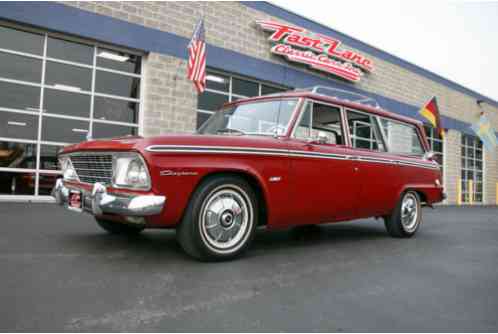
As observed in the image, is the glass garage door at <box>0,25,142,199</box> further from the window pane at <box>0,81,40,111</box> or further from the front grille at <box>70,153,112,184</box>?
the front grille at <box>70,153,112,184</box>

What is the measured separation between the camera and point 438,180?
5883 mm

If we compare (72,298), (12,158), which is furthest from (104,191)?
(12,158)

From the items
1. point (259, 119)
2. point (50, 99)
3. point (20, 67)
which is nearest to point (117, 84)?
point (50, 99)

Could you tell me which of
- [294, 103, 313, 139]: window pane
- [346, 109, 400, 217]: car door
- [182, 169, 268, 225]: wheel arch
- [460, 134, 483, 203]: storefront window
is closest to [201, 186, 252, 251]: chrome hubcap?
[182, 169, 268, 225]: wheel arch

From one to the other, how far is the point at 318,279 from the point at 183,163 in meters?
1.42

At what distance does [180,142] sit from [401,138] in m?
3.79

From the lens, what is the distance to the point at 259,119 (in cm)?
401

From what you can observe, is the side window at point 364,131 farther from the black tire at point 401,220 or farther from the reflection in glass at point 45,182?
the reflection in glass at point 45,182

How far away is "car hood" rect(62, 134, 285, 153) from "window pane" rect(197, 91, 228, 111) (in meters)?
6.72

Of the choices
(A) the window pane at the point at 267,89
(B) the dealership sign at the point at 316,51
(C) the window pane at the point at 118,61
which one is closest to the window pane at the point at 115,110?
(C) the window pane at the point at 118,61

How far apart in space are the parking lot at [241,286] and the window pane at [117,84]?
527cm

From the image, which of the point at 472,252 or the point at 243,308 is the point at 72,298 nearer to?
the point at 243,308

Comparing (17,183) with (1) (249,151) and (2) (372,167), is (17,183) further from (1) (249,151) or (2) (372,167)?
(2) (372,167)

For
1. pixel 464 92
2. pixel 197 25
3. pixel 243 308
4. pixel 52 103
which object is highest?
pixel 464 92
